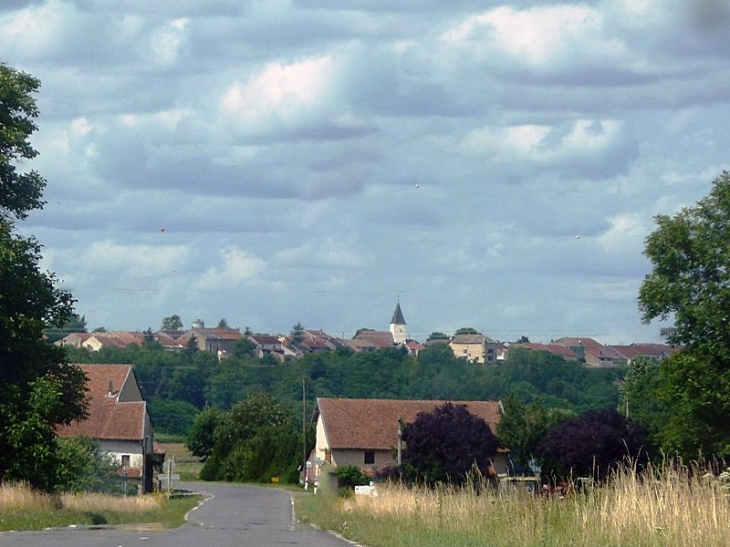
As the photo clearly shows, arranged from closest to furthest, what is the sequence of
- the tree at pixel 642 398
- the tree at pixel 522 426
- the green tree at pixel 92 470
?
the green tree at pixel 92 470 < the tree at pixel 522 426 < the tree at pixel 642 398

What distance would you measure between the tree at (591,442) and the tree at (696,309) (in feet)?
29.3

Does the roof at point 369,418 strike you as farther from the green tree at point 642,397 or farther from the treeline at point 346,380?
the treeline at point 346,380

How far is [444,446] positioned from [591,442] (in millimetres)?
8751

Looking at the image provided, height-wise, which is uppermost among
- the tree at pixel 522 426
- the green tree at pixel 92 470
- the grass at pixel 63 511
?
the tree at pixel 522 426

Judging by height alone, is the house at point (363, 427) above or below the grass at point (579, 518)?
above

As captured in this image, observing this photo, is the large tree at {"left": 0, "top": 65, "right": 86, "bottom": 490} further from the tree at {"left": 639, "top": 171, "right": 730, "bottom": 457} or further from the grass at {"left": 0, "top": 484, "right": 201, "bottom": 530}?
the tree at {"left": 639, "top": 171, "right": 730, "bottom": 457}

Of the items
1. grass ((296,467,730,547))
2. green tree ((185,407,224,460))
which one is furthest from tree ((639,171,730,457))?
green tree ((185,407,224,460))

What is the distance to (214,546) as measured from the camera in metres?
19.1

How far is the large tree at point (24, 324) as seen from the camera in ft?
111

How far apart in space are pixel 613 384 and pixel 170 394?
5473cm

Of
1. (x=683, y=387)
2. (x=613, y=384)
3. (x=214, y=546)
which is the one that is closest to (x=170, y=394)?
(x=613, y=384)

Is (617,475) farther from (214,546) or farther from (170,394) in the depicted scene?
(170,394)

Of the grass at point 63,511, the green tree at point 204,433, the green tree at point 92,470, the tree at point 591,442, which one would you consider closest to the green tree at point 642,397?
the tree at point 591,442

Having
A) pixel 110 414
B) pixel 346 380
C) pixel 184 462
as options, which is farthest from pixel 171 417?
pixel 110 414
